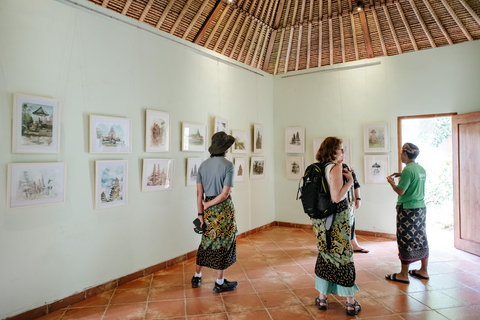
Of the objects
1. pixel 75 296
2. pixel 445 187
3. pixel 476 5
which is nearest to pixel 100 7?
pixel 75 296

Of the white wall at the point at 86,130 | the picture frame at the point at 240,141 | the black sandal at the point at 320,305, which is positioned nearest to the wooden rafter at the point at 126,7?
the white wall at the point at 86,130

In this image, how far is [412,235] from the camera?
4332mm

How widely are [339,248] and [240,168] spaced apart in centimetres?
366

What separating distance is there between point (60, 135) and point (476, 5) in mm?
7169

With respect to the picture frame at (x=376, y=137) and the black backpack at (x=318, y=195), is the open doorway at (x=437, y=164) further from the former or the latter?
the black backpack at (x=318, y=195)

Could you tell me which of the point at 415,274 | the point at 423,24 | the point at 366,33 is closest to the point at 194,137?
the point at 415,274

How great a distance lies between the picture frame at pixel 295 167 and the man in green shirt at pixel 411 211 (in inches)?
132

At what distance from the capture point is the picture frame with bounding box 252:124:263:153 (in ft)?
23.9

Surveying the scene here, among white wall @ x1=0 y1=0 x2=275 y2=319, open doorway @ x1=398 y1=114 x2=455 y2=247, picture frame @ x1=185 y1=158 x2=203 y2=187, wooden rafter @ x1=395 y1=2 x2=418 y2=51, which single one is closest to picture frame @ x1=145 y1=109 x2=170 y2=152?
white wall @ x1=0 y1=0 x2=275 y2=319

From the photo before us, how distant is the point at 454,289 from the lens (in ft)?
13.6

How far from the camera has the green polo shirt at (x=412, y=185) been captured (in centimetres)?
422

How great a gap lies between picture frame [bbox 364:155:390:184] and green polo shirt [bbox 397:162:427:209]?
2.46 m

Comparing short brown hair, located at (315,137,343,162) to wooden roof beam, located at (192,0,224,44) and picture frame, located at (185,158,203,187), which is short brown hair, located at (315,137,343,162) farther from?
wooden roof beam, located at (192,0,224,44)

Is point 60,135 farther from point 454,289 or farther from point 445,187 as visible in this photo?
point 445,187
